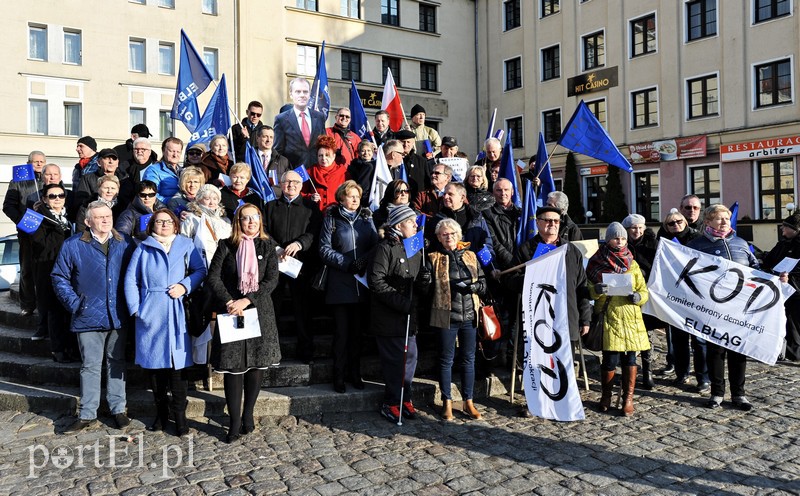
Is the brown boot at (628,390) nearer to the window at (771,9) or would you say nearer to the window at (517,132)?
the window at (771,9)

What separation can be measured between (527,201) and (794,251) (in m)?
3.48

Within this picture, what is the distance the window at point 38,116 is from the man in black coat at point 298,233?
87.7 ft

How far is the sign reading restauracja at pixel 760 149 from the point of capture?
25.1 meters

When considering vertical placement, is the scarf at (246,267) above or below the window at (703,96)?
below

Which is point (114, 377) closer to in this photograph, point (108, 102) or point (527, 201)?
point (527, 201)

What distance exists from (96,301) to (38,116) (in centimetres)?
2720

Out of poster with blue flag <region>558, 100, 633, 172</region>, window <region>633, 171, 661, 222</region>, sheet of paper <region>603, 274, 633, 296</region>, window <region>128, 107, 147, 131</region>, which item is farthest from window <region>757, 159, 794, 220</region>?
window <region>128, 107, 147, 131</region>

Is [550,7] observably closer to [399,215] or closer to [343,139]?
[343,139]

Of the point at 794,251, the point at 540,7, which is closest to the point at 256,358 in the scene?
the point at 794,251

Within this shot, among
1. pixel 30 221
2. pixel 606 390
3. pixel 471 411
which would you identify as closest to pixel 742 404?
pixel 606 390

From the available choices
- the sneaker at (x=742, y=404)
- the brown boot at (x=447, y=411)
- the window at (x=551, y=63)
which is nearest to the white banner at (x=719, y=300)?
the sneaker at (x=742, y=404)

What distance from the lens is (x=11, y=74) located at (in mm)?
28047

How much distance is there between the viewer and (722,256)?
277 inches

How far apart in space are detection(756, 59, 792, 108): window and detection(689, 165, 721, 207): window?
10.8ft
